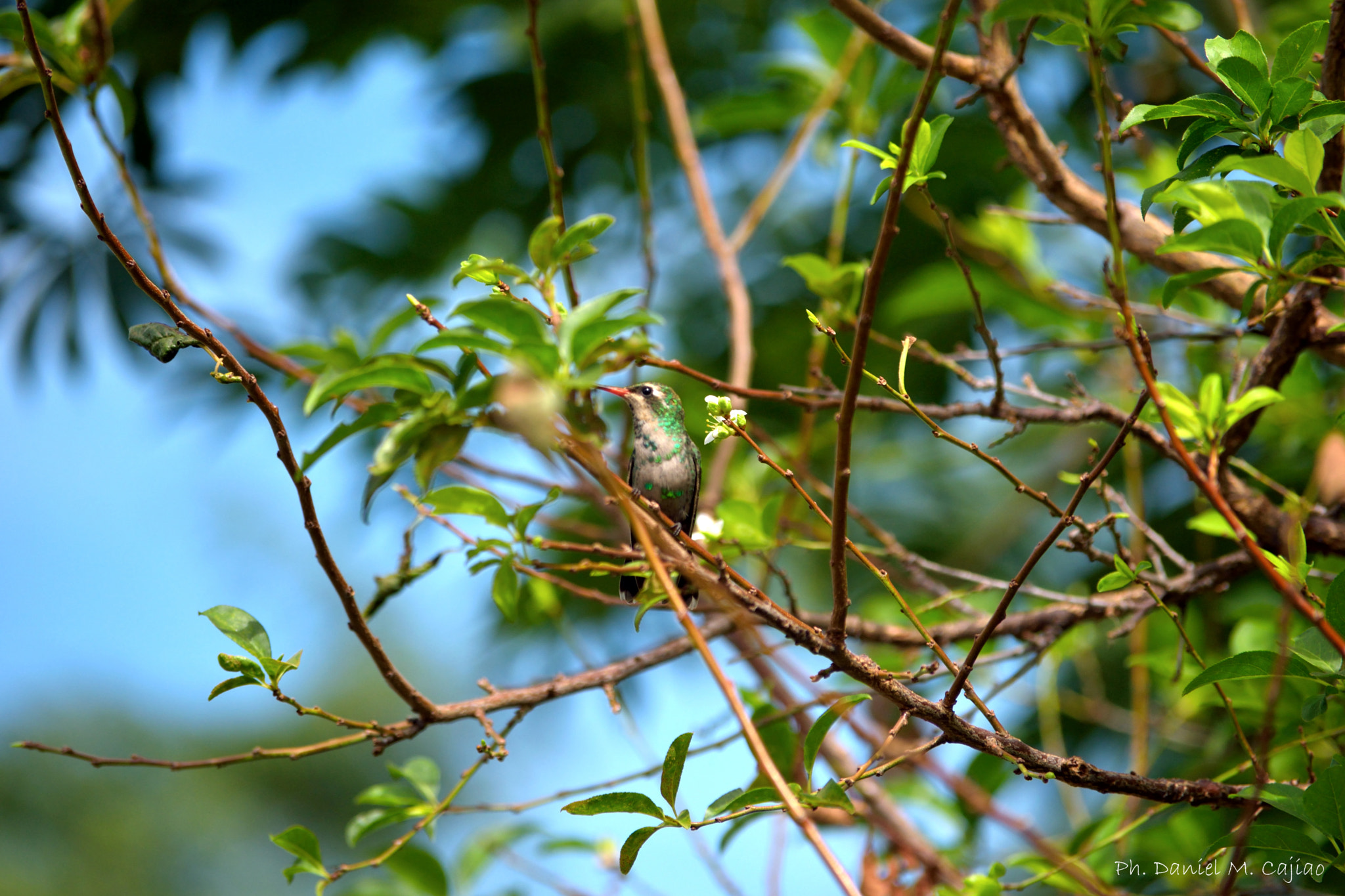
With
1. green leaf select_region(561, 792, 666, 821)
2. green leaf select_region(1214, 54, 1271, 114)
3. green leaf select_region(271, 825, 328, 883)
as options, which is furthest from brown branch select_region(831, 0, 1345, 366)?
green leaf select_region(271, 825, 328, 883)

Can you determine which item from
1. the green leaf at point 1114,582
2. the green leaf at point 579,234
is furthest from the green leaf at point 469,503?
the green leaf at point 1114,582

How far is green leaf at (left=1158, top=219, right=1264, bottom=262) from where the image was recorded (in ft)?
3.19

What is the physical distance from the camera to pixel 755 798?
122 cm

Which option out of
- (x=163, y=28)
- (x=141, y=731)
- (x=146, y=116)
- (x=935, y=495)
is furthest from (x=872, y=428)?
(x=141, y=731)

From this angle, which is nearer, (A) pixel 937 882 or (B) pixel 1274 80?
(B) pixel 1274 80

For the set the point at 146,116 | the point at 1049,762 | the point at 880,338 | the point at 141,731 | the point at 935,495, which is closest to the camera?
the point at 1049,762

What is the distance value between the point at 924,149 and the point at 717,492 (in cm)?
157

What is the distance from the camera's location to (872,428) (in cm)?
409

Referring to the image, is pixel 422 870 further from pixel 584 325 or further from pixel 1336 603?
pixel 1336 603

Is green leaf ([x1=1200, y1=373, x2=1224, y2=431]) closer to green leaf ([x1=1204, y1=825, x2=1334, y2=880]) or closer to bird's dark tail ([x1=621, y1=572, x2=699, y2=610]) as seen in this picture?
green leaf ([x1=1204, y1=825, x2=1334, y2=880])

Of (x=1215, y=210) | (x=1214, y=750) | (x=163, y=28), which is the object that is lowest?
(x=1214, y=750)

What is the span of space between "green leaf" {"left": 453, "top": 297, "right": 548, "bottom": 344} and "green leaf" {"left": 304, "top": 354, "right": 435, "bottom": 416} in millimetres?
76

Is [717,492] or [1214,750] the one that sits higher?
[717,492]

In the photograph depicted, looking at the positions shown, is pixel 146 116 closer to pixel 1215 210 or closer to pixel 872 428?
pixel 872 428
